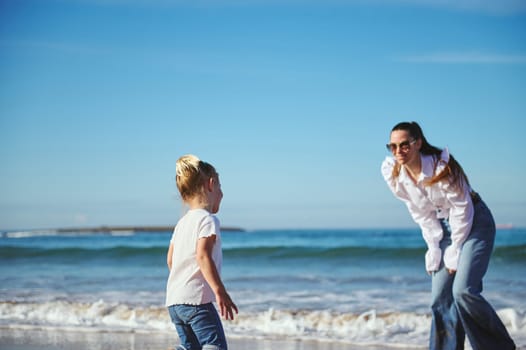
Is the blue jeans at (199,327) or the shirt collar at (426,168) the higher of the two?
the shirt collar at (426,168)

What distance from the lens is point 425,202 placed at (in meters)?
4.36

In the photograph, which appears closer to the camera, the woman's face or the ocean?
the woman's face

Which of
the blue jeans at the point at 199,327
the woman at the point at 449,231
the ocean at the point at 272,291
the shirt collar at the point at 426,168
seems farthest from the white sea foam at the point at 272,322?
the blue jeans at the point at 199,327

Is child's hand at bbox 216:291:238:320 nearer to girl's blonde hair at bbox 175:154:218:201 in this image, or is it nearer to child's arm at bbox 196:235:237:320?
child's arm at bbox 196:235:237:320

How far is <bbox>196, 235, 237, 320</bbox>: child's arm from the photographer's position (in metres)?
3.32

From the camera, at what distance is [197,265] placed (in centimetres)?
350

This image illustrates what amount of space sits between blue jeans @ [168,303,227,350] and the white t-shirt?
4 cm

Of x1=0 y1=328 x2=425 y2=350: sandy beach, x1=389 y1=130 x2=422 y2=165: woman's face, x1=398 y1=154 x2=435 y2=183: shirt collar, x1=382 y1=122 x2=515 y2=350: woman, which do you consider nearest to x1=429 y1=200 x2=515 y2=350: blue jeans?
x1=382 y1=122 x2=515 y2=350: woman

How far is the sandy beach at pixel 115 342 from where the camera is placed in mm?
5809

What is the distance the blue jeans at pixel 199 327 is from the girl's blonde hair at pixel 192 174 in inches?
23.7

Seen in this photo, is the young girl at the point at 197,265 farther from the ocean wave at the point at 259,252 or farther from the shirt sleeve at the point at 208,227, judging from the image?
the ocean wave at the point at 259,252

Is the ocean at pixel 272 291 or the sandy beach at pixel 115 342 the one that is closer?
the sandy beach at pixel 115 342

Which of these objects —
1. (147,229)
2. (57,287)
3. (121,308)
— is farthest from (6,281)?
(147,229)

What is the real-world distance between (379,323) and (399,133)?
3393 mm
